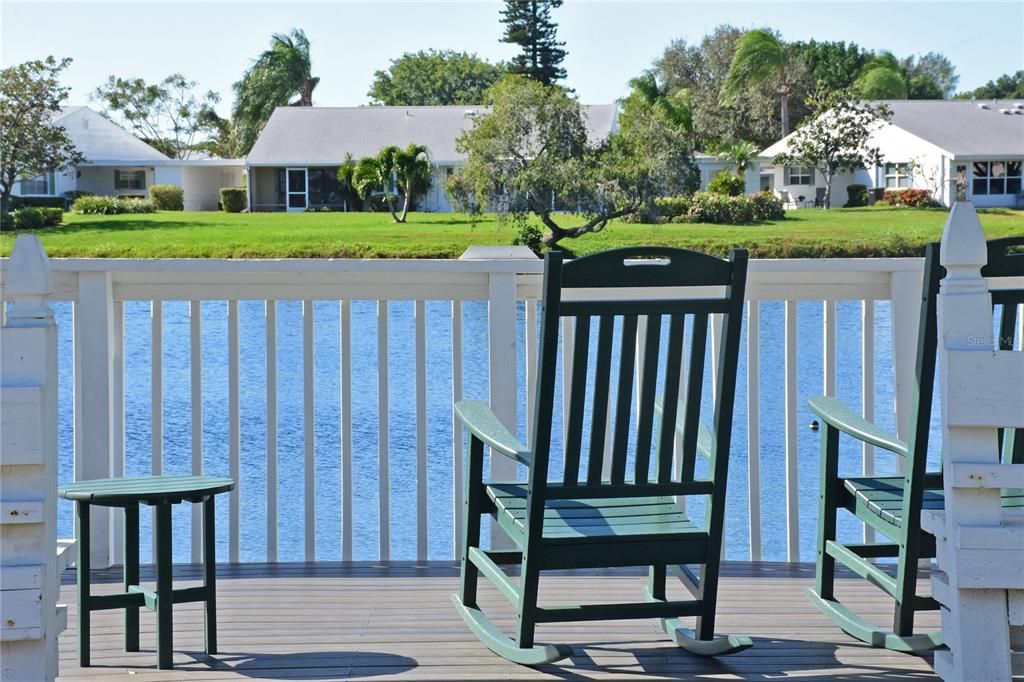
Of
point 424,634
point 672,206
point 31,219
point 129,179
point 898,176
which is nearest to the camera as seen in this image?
point 424,634

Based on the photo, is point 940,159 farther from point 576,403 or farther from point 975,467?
point 975,467

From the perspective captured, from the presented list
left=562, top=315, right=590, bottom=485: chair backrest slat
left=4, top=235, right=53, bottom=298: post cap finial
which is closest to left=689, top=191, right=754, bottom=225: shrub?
left=562, top=315, right=590, bottom=485: chair backrest slat

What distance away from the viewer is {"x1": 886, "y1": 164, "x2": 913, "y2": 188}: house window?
36.1 meters

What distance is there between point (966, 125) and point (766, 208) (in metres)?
9.33

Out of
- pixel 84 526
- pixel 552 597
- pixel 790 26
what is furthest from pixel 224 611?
pixel 790 26

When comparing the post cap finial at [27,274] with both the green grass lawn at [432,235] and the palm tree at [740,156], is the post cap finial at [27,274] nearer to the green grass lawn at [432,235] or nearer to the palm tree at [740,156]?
the green grass lawn at [432,235]

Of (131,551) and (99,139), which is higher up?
(99,139)

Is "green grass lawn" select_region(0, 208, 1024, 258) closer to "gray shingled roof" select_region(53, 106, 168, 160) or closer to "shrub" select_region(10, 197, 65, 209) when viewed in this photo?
"shrub" select_region(10, 197, 65, 209)

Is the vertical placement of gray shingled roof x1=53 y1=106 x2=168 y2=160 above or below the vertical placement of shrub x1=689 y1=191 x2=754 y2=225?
above

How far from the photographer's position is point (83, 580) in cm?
268

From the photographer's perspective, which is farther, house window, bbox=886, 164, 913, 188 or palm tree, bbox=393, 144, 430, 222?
house window, bbox=886, 164, 913, 188

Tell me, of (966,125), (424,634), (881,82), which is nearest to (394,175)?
(966,125)

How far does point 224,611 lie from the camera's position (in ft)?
10.4

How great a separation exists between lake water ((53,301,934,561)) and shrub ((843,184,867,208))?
67.0 ft
